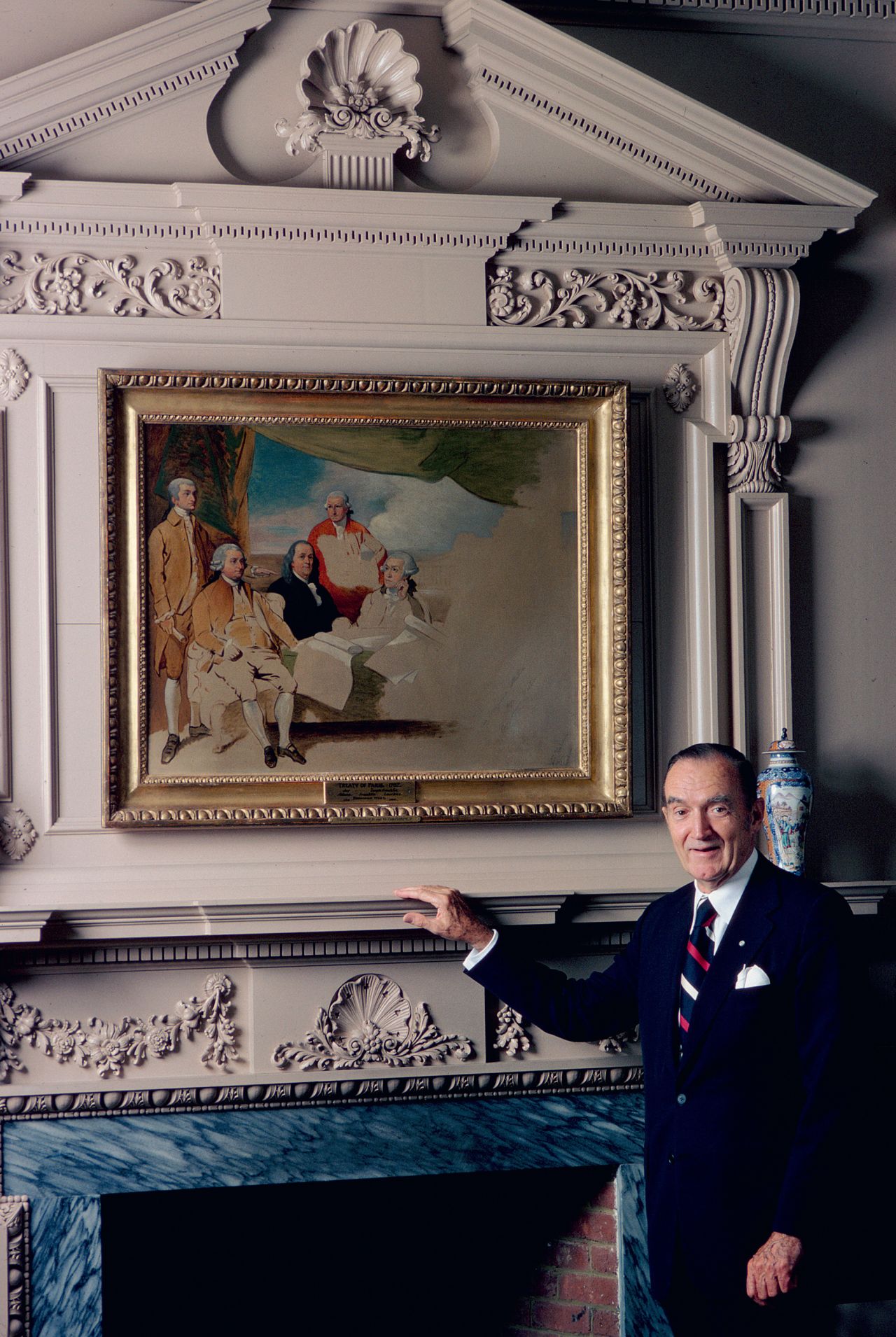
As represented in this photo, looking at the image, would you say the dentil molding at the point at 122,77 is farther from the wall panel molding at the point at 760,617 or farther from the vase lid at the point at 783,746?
the vase lid at the point at 783,746

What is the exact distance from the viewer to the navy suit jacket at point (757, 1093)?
261 cm

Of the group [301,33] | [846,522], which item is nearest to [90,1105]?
[846,522]

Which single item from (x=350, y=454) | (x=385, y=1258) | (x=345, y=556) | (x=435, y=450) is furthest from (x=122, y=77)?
(x=385, y=1258)

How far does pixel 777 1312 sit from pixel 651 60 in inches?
133

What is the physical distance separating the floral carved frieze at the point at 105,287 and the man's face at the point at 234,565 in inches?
25.8

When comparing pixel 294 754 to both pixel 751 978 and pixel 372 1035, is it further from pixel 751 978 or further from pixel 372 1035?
pixel 751 978

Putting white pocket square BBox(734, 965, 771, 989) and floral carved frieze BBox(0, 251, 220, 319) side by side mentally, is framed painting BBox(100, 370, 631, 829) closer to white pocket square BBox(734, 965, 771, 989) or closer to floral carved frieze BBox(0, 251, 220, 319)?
floral carved frieze BBox(0, 251, 220, 319)

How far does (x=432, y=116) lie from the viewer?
3.57 metres

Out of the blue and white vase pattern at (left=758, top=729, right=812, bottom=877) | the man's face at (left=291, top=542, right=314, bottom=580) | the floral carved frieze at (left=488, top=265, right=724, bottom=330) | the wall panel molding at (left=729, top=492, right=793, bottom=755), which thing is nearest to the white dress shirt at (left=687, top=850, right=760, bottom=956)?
the blue and white vase pattern at (left=758, top=729, right=812, bottom=877)

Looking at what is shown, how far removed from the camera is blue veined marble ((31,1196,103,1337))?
3260mm

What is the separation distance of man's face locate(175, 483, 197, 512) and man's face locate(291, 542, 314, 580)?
1.01 feet

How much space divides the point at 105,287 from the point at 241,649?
1.06 metres

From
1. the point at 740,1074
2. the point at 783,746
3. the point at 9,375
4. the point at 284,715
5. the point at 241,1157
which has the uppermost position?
the point at 9,375

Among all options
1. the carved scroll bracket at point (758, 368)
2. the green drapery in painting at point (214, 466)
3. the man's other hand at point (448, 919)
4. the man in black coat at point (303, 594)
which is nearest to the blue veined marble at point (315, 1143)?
the man's other hand at point (448, 919)
